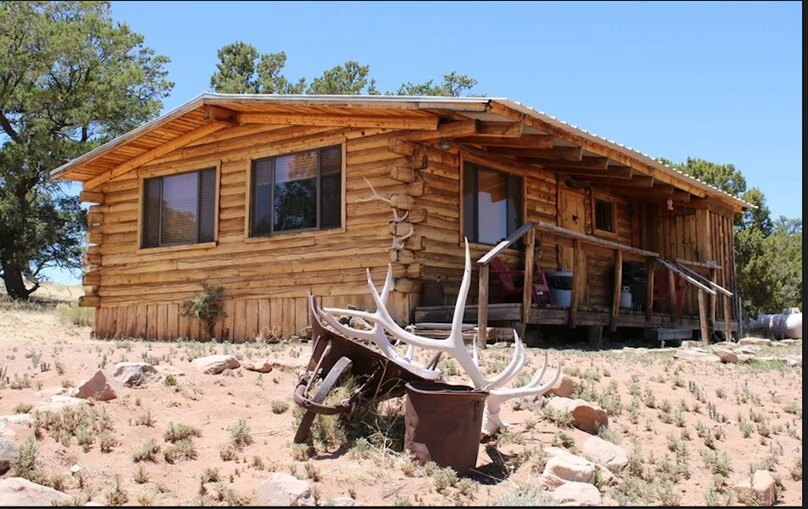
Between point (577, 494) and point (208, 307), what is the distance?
9142 mm

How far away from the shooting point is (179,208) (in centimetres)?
1400

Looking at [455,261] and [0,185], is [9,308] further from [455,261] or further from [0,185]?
[455,261]

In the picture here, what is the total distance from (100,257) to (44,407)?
9.70 m

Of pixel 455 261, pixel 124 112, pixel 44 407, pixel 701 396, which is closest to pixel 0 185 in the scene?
pixel 124 112

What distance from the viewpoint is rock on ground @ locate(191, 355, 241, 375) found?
7.26 metres

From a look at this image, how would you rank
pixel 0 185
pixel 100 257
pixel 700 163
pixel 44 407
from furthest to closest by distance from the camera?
pixel 700 163 < pixel 0 185 < pixel 100 257 < pixel 44 407

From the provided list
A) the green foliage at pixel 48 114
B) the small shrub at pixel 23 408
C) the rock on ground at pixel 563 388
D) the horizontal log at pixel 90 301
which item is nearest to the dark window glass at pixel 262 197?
the horizontal log at pixel 90 301

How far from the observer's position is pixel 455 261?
39.0 feet

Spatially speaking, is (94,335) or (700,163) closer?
(94,335)

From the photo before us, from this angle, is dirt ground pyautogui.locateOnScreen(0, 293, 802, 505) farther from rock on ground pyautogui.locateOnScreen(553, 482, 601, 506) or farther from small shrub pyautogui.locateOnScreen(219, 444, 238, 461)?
rock on ground pyautogui.locateOnScreen(553, 482, 601, 506)

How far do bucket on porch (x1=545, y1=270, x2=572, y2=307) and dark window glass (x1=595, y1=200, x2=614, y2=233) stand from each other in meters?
3.29

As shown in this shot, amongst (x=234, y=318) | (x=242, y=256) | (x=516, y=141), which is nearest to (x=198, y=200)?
(x=242, y=256)

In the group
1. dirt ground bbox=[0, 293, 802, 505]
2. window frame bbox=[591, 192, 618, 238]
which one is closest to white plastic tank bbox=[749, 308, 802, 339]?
window frame bbox=[591, 192, 618, 238]

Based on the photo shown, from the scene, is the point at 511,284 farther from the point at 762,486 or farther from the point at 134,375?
the point at 762,486
